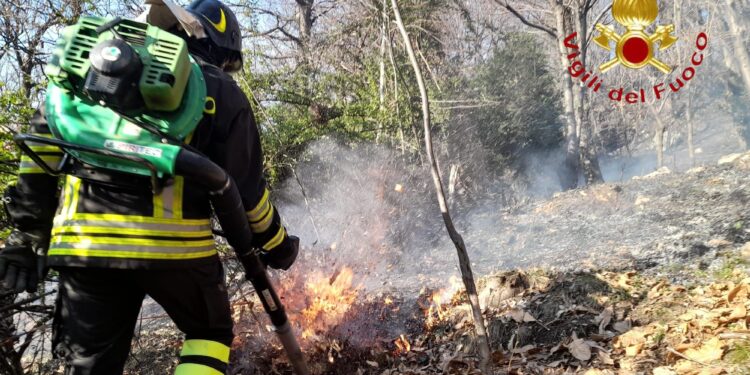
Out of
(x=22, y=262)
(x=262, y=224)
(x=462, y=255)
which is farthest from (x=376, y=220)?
(x=22, y=262)

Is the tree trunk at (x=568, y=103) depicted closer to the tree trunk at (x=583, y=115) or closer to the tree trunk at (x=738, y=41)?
the tree trunk at (x=583, y=115)

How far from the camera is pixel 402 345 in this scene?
356cm

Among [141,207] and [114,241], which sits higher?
[141,207]

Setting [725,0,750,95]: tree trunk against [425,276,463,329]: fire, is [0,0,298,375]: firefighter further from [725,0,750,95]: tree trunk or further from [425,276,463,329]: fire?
[725,0,750,95]: tree trunk

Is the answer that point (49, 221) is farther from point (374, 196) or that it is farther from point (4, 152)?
point (374, 196)

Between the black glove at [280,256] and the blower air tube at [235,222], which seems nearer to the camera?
the blower air tube at [235,222]

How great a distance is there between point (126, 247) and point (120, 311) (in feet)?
1.10

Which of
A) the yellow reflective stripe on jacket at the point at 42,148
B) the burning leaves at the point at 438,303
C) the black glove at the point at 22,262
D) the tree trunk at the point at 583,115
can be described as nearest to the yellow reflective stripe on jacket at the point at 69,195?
the yellow reflective stripe on jacket at the point at 42,148

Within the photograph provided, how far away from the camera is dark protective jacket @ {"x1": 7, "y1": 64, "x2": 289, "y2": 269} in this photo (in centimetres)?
174

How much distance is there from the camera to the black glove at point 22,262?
1.99 m

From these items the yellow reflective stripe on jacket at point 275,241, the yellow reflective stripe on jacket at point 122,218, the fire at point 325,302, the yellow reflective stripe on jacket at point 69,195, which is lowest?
the fire at point 325,302

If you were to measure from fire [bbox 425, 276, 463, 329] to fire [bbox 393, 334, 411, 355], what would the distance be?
25cm

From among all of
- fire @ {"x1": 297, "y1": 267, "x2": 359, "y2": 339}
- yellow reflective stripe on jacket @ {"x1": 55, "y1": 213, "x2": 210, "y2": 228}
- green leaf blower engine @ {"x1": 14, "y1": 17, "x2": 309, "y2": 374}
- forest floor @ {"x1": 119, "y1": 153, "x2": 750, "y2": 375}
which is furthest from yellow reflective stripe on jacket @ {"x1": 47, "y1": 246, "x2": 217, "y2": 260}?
fire @ {"x1": 297, "y1": 267, "x2": 359, "y2": 339}

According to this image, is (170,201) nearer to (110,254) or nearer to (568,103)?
(110,254)
